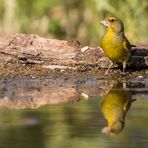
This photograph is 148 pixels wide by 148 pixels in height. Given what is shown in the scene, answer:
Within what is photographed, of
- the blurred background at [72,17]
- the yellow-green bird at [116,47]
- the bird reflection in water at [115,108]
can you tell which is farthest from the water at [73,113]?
the blurred background at [72,17]

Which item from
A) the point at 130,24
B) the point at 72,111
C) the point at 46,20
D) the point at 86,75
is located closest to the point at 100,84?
the point at 86,75

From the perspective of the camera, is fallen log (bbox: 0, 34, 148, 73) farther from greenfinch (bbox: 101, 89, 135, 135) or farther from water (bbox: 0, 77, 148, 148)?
greenfinch (bbox: 101, 89, 135, 135)

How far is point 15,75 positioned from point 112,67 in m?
1.18

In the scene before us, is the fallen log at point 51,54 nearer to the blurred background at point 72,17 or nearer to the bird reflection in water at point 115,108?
the bird reflection in water at point 115,108

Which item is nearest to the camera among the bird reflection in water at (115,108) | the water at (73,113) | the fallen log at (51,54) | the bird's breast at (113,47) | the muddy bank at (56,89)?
the water at (73,113)

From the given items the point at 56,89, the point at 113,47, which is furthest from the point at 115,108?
the point at 113,47

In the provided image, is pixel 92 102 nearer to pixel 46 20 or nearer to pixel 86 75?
pixel 86 75

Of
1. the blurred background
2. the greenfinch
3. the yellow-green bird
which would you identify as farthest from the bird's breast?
the blurred background

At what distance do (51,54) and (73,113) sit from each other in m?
2.43

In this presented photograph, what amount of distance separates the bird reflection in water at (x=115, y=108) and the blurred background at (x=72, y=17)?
5.02m

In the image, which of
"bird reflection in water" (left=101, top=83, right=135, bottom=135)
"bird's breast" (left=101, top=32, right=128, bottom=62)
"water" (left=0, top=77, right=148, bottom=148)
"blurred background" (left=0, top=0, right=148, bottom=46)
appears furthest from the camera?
"blurred background" (left=0, top=0, right=148, bottom=46)

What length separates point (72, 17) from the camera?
14805mm

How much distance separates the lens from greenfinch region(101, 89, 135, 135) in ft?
18.8

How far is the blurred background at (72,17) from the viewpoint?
12.8m
